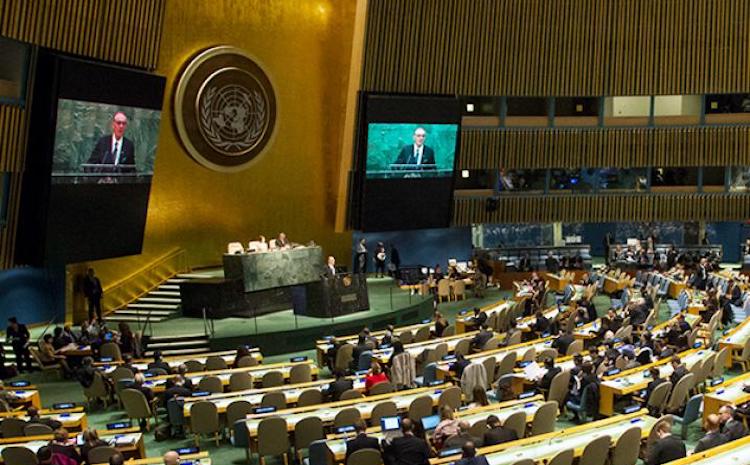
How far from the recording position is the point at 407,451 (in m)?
9.73

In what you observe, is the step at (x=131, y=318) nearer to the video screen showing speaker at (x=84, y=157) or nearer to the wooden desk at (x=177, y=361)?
the video screen showing speaker at (x=84, y=157)

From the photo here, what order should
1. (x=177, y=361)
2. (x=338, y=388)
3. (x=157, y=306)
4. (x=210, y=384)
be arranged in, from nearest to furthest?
(x=338, y=388)
(x=210, y=384)
(x=177, y=361)
(x=157, y=306)

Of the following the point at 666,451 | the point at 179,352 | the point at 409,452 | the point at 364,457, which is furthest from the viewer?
the point at 179,352

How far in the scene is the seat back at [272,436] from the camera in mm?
11234

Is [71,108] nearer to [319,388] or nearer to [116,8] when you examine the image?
[116,8]

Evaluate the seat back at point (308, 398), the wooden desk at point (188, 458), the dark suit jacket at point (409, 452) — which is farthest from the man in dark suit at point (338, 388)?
the wooden desk at point (188, 458)

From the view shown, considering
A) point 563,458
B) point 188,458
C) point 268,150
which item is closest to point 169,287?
point 268,150

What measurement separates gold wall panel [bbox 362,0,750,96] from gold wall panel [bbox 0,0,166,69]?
30.0ft

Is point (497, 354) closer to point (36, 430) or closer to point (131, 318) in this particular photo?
point (36, 430)

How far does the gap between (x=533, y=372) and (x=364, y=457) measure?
5235 millimetres

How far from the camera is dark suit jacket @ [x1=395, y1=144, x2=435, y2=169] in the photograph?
89.8 ft

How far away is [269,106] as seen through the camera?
2641 centimetres

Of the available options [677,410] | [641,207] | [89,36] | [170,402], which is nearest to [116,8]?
[89,36]

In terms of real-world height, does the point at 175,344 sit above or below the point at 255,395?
above
